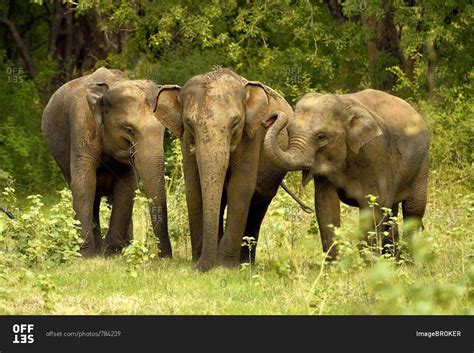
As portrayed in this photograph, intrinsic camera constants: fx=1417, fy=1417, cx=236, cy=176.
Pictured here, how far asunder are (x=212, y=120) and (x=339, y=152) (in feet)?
4.42

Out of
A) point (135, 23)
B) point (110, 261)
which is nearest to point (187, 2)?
point (135, 23)

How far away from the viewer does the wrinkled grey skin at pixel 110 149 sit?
14.0m

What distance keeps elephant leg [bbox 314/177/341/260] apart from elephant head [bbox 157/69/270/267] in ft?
2.77

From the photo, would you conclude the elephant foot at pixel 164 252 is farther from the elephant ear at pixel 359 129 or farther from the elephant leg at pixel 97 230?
the elephant ear at pixel 359 129

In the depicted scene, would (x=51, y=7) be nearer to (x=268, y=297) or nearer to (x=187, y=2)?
(x=187, y=2)

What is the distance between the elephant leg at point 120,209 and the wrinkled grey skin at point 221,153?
54.1 inches

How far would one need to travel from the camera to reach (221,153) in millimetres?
12742

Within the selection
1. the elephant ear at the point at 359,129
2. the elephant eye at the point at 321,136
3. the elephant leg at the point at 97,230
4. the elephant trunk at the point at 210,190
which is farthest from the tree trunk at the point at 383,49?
the elephant trunk at the point at 210,190

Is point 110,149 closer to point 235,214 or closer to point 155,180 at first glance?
point 155,180

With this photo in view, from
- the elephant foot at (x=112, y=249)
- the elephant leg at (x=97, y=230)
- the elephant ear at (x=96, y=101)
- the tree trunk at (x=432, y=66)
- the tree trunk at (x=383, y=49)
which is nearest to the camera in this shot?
the elephant ear at (x=96, y=101)

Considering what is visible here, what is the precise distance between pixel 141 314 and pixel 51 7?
2144cm

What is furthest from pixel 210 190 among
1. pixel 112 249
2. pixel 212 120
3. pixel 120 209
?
pixel 112 249

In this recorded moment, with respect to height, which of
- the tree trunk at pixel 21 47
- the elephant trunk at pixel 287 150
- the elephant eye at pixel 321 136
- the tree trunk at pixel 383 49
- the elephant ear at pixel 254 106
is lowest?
the elephant trunk at pixel 287 150
